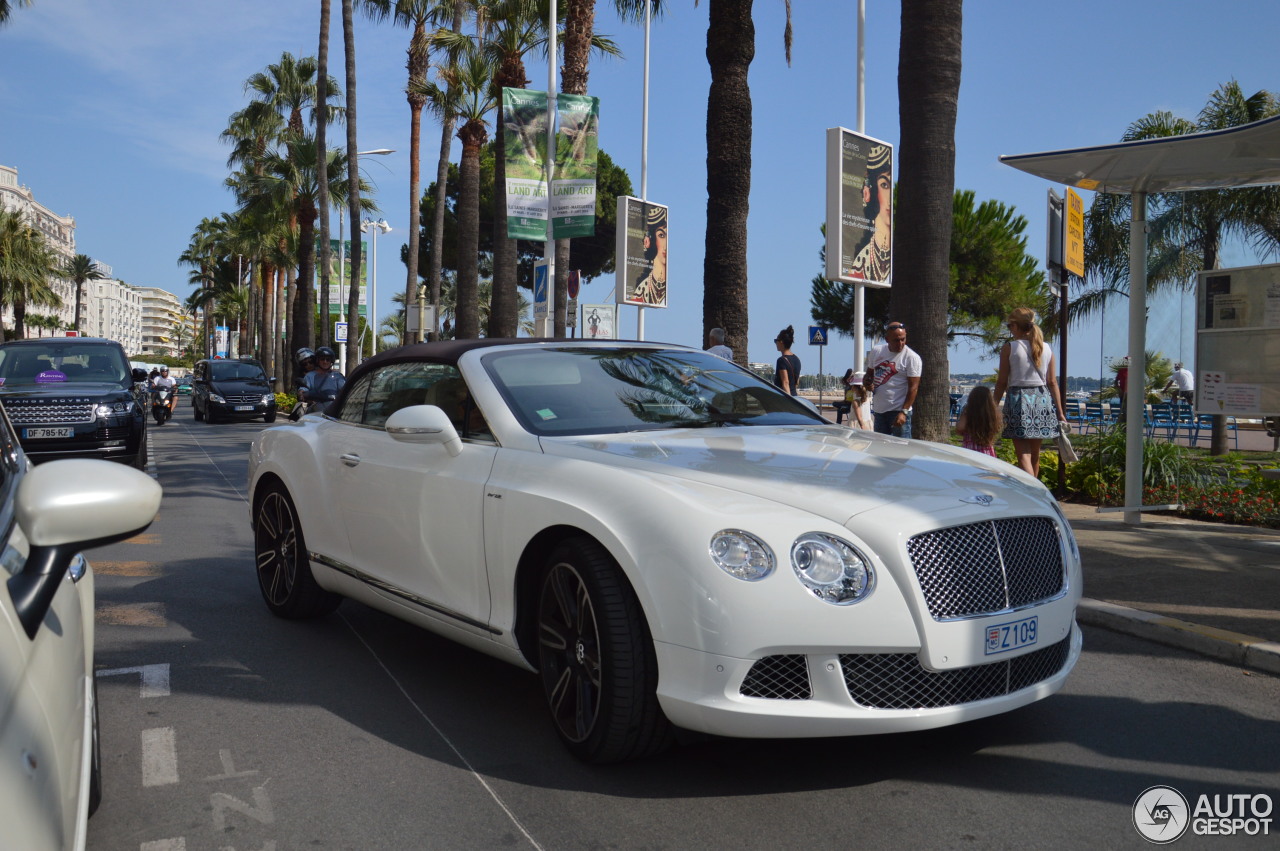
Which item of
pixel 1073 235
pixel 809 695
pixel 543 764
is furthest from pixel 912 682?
pixel 1073 235

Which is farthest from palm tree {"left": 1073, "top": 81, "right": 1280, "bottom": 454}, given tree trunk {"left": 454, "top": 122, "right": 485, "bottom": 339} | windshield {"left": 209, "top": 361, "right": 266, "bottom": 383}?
windshield {"left": 209, "top": 361, "right": 266, "bottom": 383}

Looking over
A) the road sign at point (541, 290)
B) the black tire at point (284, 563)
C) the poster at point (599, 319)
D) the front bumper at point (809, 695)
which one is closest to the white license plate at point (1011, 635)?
the front bumper at point (809, 695)

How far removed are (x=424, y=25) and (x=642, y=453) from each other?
32.4 meters

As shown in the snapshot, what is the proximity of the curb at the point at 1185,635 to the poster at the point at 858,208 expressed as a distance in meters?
6.19

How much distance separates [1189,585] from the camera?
259 inches

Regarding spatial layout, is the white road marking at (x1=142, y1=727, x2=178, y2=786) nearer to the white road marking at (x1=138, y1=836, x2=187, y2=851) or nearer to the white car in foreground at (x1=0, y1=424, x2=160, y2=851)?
the white road marking at (x1=138, y1=836, x2=187, y2=851)

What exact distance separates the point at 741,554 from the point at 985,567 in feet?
2.71

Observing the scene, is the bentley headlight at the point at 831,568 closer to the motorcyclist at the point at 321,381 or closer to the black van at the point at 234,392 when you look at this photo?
the motorcyclist at the point at 321,381

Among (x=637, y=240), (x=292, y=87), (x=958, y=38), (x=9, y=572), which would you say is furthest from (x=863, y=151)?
(x=292, y=87)

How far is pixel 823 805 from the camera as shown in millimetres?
3482

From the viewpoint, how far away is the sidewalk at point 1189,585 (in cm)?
541

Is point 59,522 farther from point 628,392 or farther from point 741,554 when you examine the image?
point 628,392

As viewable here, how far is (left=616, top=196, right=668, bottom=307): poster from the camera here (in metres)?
19.1

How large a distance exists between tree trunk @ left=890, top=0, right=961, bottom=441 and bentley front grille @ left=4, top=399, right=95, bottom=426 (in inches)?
345
